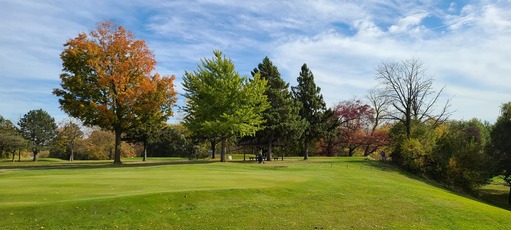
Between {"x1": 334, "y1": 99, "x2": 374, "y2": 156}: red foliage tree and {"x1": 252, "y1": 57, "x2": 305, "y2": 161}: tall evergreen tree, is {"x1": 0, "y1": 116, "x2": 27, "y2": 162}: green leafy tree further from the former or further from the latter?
{"x1": 334, "y1": 99, "x2": 374, "y2": 156}: red foliage tree

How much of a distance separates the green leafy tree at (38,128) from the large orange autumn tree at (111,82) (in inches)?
1426

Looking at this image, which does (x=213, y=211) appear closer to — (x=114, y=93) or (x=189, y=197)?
(x=189, y=197)

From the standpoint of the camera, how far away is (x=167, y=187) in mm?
18141

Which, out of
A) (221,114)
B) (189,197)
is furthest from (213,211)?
(221,114)

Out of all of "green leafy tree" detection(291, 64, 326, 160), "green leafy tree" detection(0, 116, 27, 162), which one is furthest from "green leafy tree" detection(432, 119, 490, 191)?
"green leafy tree" detection(0, 116, 27, 162)

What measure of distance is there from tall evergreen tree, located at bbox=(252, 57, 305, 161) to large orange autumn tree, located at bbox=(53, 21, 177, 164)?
41.1 ft

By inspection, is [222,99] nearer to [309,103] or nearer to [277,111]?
[277,111]

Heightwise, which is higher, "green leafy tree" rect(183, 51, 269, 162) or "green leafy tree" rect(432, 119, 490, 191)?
"green leafy tree" rect(183, 51, 269, 162)

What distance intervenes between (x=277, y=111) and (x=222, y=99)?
26.7 ft

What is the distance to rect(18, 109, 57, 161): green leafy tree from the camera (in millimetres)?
70875

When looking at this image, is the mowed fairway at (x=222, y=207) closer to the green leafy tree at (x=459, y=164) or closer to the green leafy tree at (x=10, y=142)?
the green leafy tree at (x=459, y=164)

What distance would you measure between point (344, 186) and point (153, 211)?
12.6m

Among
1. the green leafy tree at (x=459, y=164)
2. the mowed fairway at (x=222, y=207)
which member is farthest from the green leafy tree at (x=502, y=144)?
the mowed fairway at (x=222, y=207)

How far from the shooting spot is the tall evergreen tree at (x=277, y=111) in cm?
4553
